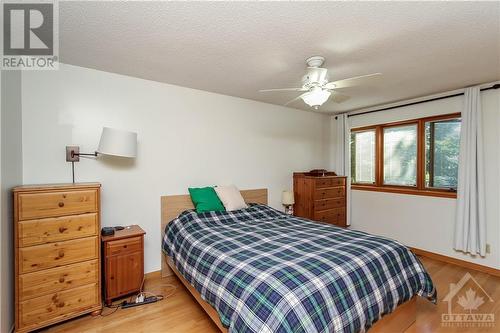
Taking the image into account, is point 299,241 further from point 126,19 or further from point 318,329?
point 126,19

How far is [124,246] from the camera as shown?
7.59ft

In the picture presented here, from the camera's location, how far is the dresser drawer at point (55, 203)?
1.82 meters

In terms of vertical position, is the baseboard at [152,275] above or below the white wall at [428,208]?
below

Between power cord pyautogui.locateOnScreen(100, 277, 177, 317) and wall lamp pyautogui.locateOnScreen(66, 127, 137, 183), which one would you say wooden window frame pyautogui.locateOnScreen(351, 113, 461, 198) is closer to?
power cord pyautogui.locateOnScreen(100, 277, 177, 317)

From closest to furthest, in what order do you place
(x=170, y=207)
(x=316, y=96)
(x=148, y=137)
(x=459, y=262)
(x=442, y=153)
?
1. (x=316, y=96)
2. (x=148, y=137)
3. (x=170, y=207)
4. (x=459, y=262)
5. (x=442, y=153)

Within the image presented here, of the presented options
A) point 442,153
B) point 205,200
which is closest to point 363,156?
point 442,153

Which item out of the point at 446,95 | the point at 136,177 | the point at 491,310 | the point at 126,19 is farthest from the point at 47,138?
the point at 446,95

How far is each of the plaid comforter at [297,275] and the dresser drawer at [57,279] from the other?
28.3 inches

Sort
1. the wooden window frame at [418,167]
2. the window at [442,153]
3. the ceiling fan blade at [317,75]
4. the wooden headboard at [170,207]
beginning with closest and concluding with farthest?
the ceiling fan blade at [317,75] < the wooden headboard at [170,207] < the window at [442,153] < the wooden window frame at [418,167]

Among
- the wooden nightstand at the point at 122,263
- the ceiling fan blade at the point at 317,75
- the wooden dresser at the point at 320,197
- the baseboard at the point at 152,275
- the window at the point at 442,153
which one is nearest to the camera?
the ceiling fan blade at the point at 317,75

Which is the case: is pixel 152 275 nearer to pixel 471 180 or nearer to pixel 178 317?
pixel 178 317

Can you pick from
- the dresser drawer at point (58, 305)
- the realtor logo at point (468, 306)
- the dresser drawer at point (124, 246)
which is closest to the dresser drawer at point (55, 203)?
the dresser drawer at point (124, 246)

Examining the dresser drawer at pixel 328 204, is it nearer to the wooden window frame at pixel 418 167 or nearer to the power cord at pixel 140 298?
the wooden window frame at pixel 418 167

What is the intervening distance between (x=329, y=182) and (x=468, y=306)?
2181 millimetres
